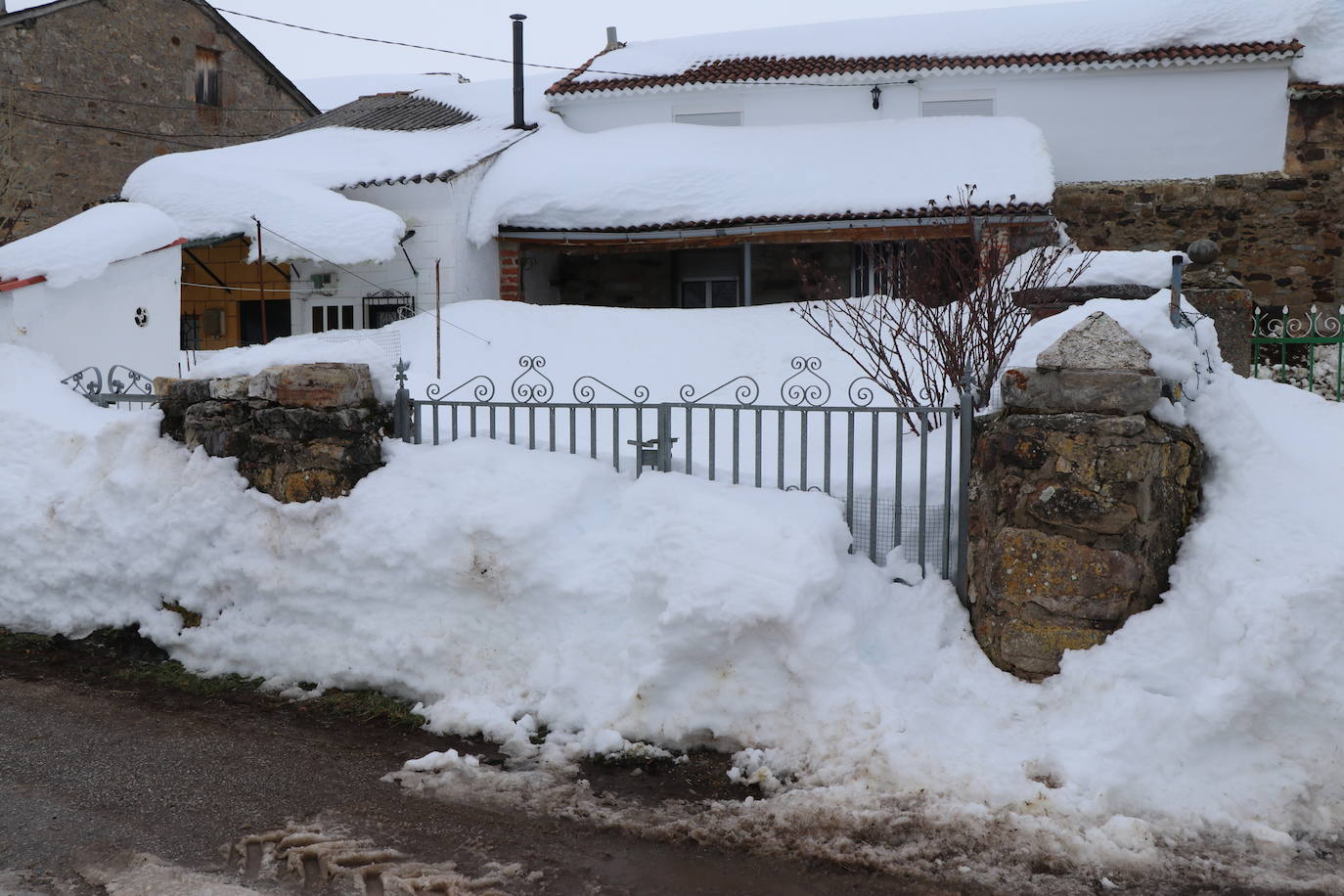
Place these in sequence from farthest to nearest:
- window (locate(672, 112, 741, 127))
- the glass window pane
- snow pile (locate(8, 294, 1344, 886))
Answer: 1. the glass window pane
2. window (locate(672, 112, 741, 127))
3. snow pile (locate(8, 294, 1344, 886))

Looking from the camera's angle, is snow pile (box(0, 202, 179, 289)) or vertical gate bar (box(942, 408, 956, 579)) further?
snow pile (box(0, 202, 179, 289))

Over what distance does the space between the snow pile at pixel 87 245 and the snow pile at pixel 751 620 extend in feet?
9.71

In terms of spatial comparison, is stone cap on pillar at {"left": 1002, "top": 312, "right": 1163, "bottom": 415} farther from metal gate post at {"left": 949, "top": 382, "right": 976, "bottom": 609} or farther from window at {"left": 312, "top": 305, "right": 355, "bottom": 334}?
window at {"left": 312, "top": 305, "right": 355, "bottom": 334}

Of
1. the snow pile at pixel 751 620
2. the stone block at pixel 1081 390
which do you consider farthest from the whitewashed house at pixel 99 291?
the stone block at pixel 1081 390

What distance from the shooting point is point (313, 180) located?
14.2 meters

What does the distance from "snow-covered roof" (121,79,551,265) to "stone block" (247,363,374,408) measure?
696cm

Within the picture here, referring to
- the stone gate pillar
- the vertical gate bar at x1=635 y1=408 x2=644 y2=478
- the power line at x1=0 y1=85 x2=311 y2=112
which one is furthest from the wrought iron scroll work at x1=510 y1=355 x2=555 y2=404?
the power line at x1=0 y1=85 x2=311 y2=112

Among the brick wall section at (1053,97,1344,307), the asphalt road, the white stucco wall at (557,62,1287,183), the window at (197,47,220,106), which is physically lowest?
the asphalt road

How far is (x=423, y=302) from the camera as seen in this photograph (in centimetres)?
1402

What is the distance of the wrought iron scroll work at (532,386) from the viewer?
6289 mm

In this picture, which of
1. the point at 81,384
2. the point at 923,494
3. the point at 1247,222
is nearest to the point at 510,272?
the point at 81,384

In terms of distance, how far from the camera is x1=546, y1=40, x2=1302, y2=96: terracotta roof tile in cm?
1459

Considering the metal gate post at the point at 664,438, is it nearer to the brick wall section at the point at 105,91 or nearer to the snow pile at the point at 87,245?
the snow pile at the point at 87,245

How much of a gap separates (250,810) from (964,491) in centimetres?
356
